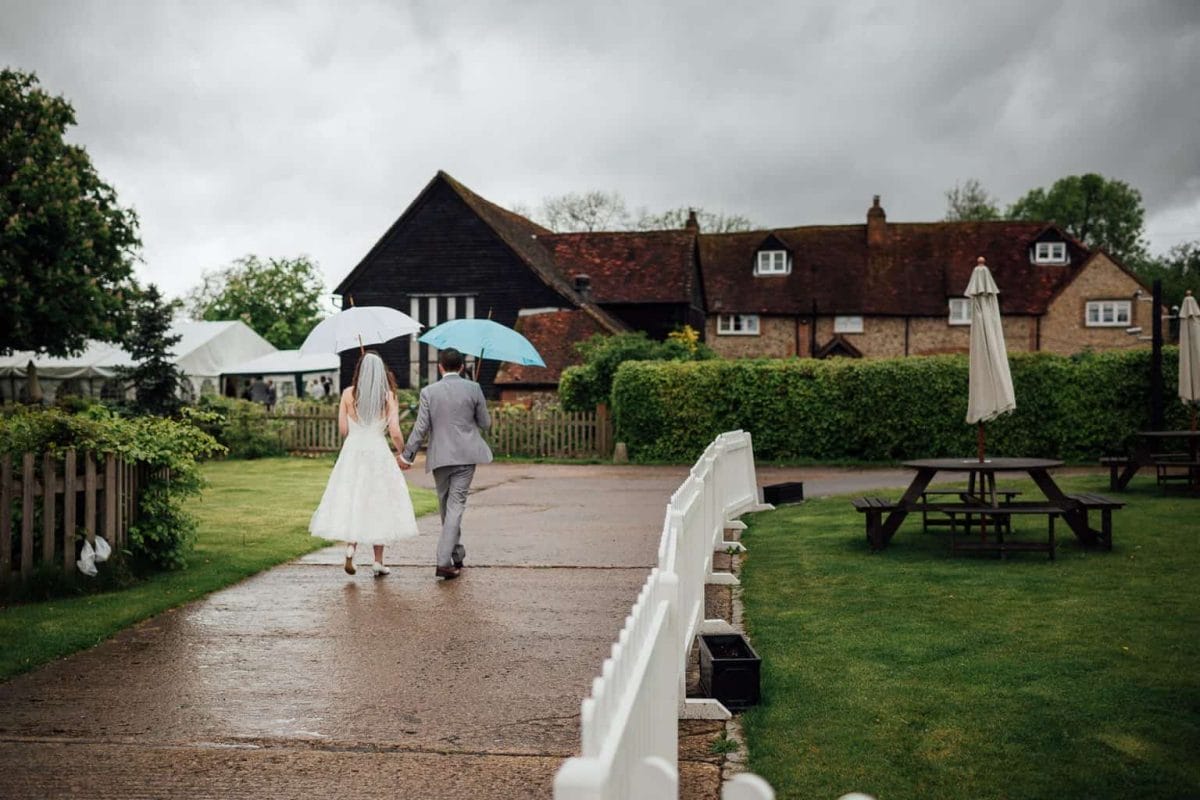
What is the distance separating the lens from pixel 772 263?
52.1 metres

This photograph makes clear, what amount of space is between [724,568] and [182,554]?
506 centimetres

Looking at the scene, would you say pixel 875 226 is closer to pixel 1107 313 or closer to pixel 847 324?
pixel 847 324

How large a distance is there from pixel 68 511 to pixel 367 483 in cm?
243

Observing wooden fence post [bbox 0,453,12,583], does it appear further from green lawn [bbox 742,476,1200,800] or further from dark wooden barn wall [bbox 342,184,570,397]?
dark wooden barn wall [bbox 342,184,570,397]

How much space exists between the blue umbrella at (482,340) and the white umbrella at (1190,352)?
42.1ft

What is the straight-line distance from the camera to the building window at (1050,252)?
4956 centimetres

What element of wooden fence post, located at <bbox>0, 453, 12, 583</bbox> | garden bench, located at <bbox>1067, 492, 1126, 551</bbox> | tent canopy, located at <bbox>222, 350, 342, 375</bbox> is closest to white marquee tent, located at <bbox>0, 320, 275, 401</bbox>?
tent canopy, located at <bbox>222, 350, 342, 375</bbox>

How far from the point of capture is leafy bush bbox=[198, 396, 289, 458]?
2881 centimetres

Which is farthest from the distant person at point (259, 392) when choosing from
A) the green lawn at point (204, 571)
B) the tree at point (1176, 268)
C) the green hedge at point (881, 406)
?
the tree at point (1176, 268)

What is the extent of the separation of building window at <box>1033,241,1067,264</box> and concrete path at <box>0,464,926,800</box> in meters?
44.6

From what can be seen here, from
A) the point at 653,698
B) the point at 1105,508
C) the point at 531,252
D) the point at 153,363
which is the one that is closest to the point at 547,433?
the point at 153,363

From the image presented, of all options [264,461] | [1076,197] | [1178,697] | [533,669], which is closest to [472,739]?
[533,669]

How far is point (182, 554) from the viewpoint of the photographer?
9.97 m

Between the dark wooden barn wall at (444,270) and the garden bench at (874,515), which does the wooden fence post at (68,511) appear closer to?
the garden bench at (874,515)
